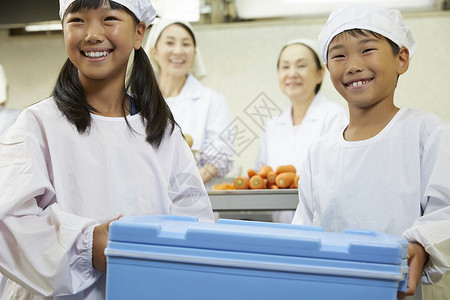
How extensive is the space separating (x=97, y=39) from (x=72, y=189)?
306 mm

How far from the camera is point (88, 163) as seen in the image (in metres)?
1.06

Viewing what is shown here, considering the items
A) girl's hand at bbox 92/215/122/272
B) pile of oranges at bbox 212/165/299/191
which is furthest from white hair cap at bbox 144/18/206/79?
girl's hand at bbox 92/215/122/272

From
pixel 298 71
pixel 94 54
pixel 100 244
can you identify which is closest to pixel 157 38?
pixel 298 71

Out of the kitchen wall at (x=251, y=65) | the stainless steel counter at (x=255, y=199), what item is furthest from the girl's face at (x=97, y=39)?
the kitchen wall at (x=251, y=65)

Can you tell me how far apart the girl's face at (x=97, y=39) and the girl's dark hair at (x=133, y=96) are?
2 cm

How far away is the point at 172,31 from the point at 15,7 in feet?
7.07

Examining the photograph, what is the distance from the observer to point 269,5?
14.4 feet

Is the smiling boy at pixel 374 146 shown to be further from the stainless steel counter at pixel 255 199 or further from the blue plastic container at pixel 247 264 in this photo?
the stainless steel counter at pixel 255 199

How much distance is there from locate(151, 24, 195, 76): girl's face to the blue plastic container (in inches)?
84.7

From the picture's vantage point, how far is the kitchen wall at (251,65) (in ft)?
13.6

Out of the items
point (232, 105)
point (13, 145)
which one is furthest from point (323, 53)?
point (232, 105)

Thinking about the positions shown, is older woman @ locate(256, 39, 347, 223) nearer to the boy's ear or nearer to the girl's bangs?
the boy's ear

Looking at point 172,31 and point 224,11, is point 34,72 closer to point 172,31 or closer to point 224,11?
point 224,11

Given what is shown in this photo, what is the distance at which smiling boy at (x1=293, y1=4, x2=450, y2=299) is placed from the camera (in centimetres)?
111
